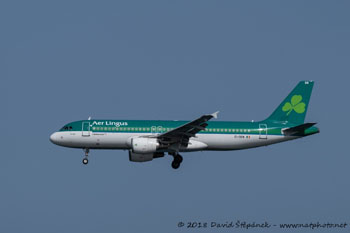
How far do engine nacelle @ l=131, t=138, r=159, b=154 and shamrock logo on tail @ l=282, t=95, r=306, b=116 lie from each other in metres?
13.4

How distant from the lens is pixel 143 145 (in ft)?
176

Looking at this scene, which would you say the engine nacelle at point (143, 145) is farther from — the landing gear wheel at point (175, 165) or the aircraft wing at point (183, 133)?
the landing gear wheel at point (175, 165)

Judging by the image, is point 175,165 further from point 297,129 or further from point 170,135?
point 297,129

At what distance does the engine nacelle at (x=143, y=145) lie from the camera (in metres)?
53.6

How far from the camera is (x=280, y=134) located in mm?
57500

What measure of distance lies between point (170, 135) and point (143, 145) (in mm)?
2365

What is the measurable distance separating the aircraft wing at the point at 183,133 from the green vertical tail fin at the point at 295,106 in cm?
869

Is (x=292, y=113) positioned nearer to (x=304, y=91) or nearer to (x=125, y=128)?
(x=304, y=91)

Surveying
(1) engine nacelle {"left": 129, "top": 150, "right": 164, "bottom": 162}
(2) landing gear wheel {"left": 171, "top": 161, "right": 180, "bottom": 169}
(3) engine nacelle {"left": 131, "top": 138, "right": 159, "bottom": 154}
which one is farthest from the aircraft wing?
(1) engine nacelle {"left": 129, "top": 150, "right": 164, "bottom": 162}

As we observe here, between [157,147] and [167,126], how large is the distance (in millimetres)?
2708

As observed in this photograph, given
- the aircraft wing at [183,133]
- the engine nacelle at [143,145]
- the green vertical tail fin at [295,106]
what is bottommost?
the engine nacelle at [143,145]

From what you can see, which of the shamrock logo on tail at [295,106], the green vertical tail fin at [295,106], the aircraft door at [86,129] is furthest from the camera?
the shamrock logo on tail at [295,106]

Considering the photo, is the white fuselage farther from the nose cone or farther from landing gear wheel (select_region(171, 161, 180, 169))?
landing gear wheel (select_region(171, 161, 180, 169))

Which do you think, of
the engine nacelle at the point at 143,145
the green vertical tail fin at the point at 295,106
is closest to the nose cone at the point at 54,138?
the engine nacelle at the point at 143,145
